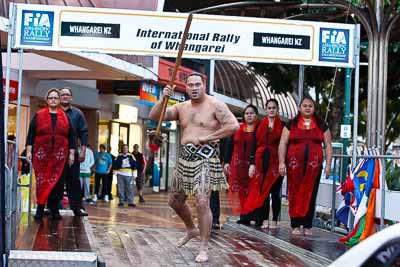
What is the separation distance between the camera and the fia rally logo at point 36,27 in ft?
31.2

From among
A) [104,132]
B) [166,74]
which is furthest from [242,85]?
[166,74]

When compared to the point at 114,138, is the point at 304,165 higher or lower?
lower

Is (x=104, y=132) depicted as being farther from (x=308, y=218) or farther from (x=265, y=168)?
(x=308, y=218)

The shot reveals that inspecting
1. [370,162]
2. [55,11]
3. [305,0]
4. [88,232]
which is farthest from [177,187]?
[305,0]

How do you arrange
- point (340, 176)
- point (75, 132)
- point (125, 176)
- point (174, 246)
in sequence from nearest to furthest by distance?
point (174, 246), point (75, 132), point (340, 176), point (125, 176)

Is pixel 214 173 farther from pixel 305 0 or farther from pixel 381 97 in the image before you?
pixel 305 0

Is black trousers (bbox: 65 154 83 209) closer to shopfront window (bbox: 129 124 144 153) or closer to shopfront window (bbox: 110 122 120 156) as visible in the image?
shopfront window (bbox: 110 122 120 156)

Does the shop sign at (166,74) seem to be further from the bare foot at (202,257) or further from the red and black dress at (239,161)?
the bare foot at (202,257)

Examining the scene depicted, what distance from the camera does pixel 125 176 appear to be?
65.9ft

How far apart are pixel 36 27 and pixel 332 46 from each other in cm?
373

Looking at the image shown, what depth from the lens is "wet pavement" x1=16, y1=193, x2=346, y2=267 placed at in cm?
746

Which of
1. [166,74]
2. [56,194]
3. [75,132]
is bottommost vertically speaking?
[56,194]

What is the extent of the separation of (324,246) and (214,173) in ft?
6.29

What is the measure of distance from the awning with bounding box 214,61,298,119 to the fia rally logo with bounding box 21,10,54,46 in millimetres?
21697
